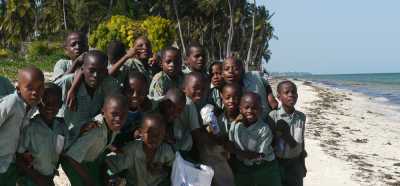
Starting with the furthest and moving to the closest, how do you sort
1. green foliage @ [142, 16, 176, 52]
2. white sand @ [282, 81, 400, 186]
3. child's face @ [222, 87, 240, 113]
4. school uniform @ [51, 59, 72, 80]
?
1. green foliage @ [142, 16, 176, 52]
2. white sand @ [282, 81, 400, 186]
3. school uniform @ [51, 59, 72, 80]
4. child's face @ [222, 87, 240, 113]

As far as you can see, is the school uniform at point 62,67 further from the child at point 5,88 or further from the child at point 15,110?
the child at point 15,110

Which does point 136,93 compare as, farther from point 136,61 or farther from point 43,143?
point 136,61

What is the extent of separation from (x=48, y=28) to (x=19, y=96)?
50893 millimetres

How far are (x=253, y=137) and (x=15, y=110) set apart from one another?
2.05m

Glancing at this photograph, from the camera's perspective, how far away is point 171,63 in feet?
16.6

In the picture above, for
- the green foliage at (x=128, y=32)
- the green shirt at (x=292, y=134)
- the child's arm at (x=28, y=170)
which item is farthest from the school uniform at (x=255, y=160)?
the green foliage at (x=128, y=32)

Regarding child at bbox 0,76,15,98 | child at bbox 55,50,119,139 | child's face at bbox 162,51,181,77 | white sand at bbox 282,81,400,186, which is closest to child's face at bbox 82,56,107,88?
child at bbox 55,50,119,139

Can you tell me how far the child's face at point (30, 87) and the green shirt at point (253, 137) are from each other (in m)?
1.78

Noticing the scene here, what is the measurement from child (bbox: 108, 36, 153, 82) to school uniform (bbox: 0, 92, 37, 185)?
129cm

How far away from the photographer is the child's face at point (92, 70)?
14.8 ft

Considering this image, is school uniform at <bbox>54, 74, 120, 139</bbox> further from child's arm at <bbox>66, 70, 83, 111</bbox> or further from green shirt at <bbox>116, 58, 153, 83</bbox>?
green shirt at <bbox>116, 58, 153, 83</bbox>

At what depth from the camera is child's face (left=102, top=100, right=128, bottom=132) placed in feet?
13.2

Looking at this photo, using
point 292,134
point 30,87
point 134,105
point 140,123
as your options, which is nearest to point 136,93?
point 134,105

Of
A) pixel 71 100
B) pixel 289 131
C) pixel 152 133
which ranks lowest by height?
pixel 289 131
